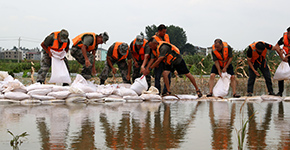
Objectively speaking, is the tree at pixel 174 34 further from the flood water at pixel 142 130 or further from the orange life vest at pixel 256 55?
the flood water at pixel 142 130

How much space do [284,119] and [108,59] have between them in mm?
5059

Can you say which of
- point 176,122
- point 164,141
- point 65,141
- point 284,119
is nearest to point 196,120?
point 176,122

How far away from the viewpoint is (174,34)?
253 ft

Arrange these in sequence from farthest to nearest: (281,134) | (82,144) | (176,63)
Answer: (176,63) → (281,134) → (82,144)

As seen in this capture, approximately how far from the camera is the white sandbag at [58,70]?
8.97 meters

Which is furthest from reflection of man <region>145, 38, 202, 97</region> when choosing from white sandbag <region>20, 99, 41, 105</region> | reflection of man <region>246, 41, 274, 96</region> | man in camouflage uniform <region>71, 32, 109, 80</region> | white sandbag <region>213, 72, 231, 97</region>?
white sandbag <region>20, 99, 41, 105</region>

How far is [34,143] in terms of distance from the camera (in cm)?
344

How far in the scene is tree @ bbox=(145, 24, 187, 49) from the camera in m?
75.5

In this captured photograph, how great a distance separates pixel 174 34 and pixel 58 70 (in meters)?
68.8

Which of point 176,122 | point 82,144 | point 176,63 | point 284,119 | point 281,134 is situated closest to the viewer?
point 82,144

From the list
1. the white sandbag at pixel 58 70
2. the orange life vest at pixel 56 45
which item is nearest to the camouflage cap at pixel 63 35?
the orange life vest at pixel 56 45

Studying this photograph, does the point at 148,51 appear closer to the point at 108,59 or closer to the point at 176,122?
the point at 108,59

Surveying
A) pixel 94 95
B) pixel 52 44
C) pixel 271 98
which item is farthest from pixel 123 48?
pixel 271 98

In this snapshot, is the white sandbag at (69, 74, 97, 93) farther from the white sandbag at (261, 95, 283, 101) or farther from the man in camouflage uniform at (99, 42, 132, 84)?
the white sandbag at (261, 95, 283, 101)
